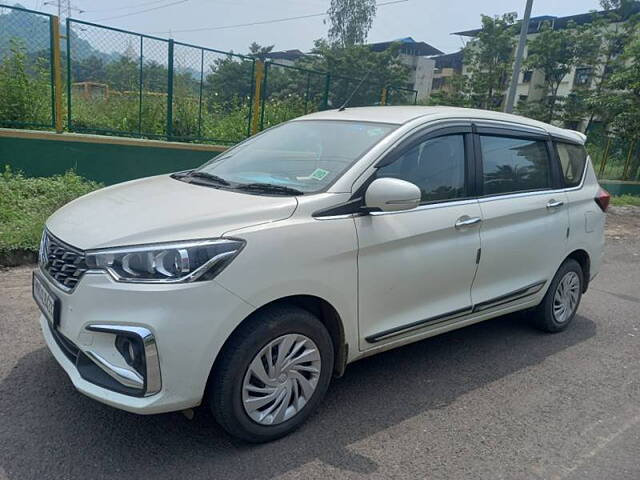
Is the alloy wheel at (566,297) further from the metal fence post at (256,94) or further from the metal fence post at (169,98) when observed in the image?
the metal fence post at (256,94)

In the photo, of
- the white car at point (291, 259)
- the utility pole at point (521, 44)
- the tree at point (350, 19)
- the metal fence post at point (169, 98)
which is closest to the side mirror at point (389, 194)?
the white car at point (291, 259)

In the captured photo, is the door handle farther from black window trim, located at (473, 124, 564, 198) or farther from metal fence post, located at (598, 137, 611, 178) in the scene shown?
metal fence post, located at (598, 137, 611, 178)

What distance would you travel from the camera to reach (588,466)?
2.79m

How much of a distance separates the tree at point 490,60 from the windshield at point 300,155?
2412cm

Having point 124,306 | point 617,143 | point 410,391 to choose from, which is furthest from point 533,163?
point 617,143

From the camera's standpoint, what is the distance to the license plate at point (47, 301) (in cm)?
256

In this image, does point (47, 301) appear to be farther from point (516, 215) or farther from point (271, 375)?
point (516, 215)

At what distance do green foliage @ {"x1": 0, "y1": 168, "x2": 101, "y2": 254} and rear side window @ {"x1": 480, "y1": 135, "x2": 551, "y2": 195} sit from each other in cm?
425

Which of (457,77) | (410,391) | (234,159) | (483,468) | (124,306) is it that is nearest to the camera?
(124,306)

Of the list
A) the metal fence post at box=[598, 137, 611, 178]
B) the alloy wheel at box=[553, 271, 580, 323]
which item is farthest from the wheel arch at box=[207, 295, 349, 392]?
the metal fence post at box=[598, 137, 611, 178]

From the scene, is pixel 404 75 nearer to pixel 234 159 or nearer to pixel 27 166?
pixel 27 166

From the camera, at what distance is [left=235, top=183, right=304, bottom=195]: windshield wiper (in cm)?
295

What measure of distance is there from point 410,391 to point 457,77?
86.9 ft

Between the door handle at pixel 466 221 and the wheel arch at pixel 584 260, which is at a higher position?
the door handle at pixel 466 221
